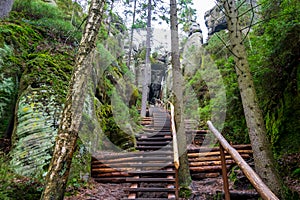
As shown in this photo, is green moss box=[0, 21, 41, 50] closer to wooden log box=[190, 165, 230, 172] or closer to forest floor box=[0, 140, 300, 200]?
forest floor box=[0, 140, 300, 200]

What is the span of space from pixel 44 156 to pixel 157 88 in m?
25.9

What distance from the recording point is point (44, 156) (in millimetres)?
3611

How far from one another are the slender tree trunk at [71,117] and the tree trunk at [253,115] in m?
2.45

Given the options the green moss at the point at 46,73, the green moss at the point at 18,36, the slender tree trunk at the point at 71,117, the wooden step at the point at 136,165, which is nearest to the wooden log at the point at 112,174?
the wooden step at the point at 136,165

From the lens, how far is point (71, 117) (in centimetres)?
291

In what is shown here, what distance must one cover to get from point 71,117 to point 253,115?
2.89 m

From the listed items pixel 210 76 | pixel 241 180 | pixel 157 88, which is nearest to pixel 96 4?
pixel 241 180

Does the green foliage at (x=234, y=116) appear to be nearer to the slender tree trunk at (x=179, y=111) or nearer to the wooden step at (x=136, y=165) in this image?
the slender tree trunk at (x=179, y=111)

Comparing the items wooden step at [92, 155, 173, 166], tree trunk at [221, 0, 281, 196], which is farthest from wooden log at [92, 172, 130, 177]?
tree trunk at [221, 0, 281, 196]

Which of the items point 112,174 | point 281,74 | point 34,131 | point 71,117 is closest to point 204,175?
point 112,174

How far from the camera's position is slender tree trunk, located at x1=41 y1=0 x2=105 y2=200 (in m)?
2.61

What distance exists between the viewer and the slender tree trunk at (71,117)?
8.57 ft

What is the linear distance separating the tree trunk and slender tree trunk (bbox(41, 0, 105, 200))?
2448 millimetres

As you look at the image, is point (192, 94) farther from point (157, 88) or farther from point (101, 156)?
point (157, 88)
